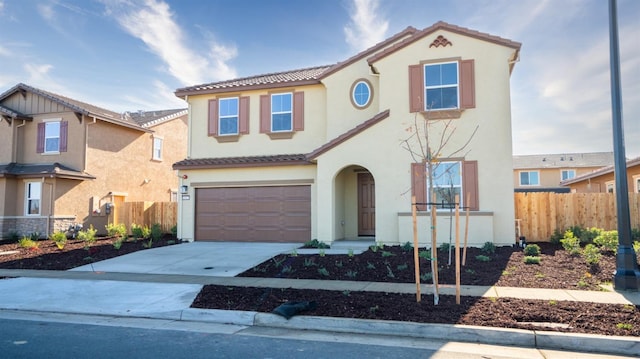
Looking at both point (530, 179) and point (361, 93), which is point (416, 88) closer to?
point (361, 93)

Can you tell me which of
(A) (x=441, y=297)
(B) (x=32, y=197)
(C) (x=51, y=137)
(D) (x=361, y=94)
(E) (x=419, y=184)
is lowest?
(A) (x=441, y=297)

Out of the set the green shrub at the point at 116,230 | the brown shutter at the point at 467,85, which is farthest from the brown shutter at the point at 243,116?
the brown shutter at the point at 467,85

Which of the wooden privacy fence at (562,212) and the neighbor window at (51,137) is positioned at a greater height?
the neighbor window at (51,137)

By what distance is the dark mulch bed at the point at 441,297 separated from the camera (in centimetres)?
660

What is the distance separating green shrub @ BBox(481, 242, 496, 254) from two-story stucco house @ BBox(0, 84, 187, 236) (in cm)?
1783

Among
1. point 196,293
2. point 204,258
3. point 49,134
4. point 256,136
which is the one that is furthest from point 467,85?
point 49,134

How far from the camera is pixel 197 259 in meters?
13.2

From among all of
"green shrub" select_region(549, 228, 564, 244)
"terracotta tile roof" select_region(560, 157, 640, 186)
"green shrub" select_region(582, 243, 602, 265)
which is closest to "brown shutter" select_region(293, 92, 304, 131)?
"green shrub" select_region(549, 228, 564, 244)

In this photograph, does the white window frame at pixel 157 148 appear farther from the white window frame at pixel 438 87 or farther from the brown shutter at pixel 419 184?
the white window frame at pixel 438 87

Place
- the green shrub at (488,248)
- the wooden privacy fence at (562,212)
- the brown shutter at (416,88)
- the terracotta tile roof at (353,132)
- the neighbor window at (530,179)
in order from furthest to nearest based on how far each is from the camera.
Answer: the neighbor window at (530,179), the wooden privacy fence at (562,212), the terracotta tile roof at (353,132), the brown shutter at (416,88), the green shrub at (488,248)

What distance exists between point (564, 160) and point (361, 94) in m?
35.1

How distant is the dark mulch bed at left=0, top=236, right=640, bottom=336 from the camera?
21.6 feet

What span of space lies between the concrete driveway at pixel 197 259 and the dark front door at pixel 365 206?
2.43 m

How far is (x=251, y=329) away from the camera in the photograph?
6875 millimetres
